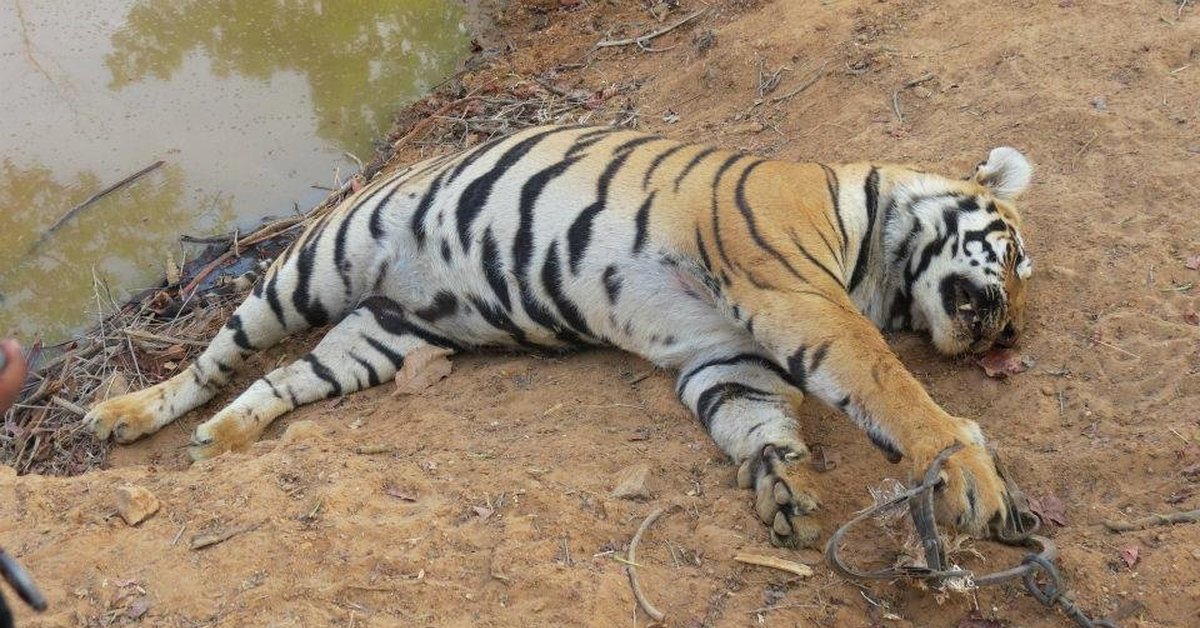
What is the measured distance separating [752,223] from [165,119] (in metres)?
4.05

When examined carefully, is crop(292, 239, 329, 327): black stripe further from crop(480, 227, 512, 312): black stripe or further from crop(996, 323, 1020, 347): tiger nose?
crop(996, 323, 1020, 347): tiger nose

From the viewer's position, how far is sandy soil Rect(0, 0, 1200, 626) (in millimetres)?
2193

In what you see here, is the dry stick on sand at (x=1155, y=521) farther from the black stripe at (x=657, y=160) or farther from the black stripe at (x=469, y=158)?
the black stripe at (x=469, y=158)

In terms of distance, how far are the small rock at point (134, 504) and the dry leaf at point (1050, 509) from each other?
233 cm

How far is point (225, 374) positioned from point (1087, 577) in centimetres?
326

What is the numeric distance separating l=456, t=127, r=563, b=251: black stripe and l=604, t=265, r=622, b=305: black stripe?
600 mm

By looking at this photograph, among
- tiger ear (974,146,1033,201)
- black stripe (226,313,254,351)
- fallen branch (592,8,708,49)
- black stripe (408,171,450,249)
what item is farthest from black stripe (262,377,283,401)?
fallen branch (592,8,708,49)

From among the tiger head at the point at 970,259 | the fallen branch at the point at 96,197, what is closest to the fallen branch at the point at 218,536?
the tiger head at the point at 970,259

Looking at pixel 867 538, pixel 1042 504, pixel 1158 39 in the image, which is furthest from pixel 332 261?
pixel 1158 39

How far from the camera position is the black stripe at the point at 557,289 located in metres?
3.40

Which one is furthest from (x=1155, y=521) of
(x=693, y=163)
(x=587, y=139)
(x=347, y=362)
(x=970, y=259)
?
(x=347, y=362)

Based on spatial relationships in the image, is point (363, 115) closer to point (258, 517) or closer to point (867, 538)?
point (258, 517)

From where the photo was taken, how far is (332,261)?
3.91m

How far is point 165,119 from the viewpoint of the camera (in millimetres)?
5621
